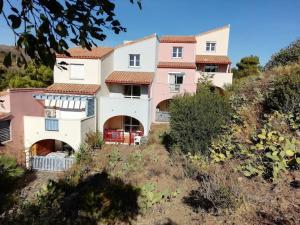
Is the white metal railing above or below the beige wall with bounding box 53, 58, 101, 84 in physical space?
below

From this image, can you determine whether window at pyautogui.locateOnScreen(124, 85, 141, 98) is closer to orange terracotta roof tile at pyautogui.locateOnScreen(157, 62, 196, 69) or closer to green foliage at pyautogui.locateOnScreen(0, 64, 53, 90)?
orange terracotta roof tile at pyautogui.locateOnScreen(157, 62, 196, 69)

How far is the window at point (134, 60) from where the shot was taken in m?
30.2

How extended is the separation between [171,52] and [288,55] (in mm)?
13760

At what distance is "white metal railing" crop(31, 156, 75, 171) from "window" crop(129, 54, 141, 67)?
1414 cm

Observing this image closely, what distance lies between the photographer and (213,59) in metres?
34.2

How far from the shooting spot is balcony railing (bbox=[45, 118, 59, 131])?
71.3ft

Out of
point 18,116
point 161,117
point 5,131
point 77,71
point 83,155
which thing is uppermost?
point 77,71

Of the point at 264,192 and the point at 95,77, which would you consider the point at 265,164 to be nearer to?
the point at 264,192

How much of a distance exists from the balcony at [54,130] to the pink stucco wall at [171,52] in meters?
15.8

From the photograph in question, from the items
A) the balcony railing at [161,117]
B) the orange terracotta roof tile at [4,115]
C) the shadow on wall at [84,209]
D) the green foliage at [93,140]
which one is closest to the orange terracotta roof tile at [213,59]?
the balcony railing at [161,117]

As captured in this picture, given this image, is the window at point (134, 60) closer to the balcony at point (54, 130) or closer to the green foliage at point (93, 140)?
the green foliage at point (93, 140)

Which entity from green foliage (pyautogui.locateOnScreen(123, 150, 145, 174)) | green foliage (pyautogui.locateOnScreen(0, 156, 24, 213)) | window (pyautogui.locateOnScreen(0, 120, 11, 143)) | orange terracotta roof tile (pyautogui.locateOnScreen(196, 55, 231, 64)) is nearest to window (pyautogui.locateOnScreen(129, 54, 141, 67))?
orange terracotta roof tile (pyautogui.locateOnScreen(196, 55, 231, 64))

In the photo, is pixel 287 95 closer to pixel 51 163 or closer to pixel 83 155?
pixel 83 155

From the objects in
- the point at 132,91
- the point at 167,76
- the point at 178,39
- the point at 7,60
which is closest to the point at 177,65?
the point at 167,76
